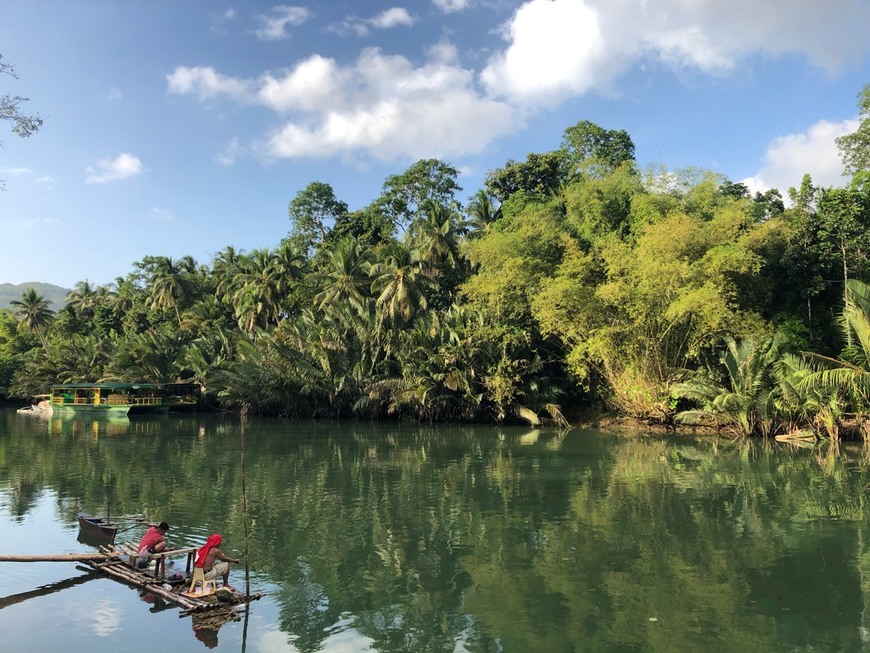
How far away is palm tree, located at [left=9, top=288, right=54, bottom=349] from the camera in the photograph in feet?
202

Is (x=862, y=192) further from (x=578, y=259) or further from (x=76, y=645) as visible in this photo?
(x=76, y=645)

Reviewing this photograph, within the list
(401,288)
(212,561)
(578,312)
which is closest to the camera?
(212,561)

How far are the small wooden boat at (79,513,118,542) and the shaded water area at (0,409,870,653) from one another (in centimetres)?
29

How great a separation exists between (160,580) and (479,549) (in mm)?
5295

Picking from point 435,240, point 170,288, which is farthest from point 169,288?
point 435,240

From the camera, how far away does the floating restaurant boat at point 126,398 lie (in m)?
44.8

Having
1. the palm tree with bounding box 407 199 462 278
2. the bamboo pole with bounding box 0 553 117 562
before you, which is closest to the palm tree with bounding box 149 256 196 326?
the palm tree with bounding box 407 199 462 278

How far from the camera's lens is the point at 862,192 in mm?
26125

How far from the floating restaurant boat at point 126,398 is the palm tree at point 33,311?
51.4 feet

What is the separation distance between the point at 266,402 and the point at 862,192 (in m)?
35.4

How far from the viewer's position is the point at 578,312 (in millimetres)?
28391

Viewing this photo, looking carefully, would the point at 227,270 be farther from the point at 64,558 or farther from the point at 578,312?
the point at 64,558

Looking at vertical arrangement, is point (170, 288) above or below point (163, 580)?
above

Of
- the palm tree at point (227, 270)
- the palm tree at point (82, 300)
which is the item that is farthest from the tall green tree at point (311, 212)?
the palm tree at point (82, 300)
